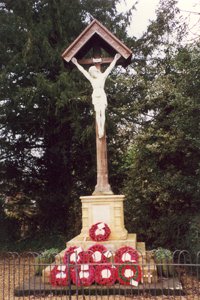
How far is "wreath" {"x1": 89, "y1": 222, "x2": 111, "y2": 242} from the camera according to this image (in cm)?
812

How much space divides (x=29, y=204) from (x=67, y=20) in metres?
7.01

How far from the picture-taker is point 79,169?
14.3 meters

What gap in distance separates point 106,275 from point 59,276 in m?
0.91

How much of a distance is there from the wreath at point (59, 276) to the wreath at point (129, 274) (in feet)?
3.44

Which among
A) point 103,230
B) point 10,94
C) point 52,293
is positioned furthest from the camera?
point 10,94

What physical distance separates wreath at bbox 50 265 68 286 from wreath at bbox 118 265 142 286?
3.44ft

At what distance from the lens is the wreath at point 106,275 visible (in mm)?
7096

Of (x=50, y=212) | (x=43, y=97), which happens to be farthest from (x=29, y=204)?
(x=43, y=97)

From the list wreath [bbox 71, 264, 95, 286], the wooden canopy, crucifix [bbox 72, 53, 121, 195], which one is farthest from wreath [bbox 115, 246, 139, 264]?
the wooden canopy

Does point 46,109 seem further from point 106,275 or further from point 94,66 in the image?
point 106,275

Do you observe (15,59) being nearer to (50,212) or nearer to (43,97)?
(43,97)

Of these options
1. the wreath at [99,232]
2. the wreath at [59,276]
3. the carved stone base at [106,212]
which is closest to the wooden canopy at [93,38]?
the carved stone base at [106,212]

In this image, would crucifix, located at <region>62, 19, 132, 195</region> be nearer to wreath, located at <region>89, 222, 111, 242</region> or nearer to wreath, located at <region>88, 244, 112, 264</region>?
wreath, located at <region>89, 222, 111, 242</region>

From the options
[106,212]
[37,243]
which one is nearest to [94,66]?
[106,212]
